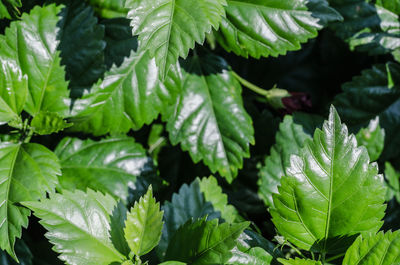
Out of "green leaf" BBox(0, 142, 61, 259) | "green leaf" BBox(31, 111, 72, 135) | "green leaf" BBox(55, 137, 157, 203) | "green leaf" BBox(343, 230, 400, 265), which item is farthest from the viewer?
"green leaf" BBox(55, 137, 157, 203)

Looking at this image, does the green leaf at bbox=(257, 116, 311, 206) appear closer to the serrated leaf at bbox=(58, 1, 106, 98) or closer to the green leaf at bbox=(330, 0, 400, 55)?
the green leaf at bbox=(330, 0, 400, 55)

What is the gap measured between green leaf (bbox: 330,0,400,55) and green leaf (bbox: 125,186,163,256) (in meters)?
1.07

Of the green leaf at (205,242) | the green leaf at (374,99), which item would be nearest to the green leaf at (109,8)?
the green leaf at (205,242)

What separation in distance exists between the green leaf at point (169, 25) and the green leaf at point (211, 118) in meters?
0.37

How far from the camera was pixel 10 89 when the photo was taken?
4.66ft

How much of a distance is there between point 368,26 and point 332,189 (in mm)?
877

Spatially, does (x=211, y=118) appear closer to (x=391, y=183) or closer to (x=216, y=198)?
(x=216, y=198)

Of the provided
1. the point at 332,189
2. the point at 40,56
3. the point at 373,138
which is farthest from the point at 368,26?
the point at 40,56

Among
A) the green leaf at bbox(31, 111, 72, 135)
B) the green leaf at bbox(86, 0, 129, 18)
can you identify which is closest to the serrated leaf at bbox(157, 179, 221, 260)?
the green leaf at bbox(31, 111, 72, 135)

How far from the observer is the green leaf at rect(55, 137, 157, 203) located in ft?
4.90

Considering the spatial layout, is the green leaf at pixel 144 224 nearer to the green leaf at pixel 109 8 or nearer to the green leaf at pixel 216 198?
the green leaf at pixel 216 198

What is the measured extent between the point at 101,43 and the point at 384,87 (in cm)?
110

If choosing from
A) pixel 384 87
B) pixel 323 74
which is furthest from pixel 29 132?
pixel 323 74

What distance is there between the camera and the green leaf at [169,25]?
1221 mm
